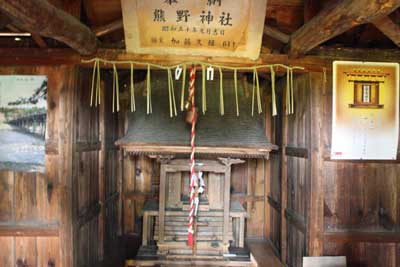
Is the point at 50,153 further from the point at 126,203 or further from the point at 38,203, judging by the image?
the point at 126,203

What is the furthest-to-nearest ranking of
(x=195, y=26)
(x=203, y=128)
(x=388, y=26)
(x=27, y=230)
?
(x=203, y=128) → (x=27, y=230) → (x=195, y=26) → (x=388, y=26)

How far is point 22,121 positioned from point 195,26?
6.46 feet

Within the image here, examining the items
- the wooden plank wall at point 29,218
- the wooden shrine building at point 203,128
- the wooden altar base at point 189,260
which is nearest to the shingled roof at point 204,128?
the wooden shrine building at point 203,128

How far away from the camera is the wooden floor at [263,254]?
13.3ft

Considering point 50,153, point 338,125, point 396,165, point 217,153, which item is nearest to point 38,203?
point 50,153

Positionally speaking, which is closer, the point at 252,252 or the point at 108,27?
the point at 108,27

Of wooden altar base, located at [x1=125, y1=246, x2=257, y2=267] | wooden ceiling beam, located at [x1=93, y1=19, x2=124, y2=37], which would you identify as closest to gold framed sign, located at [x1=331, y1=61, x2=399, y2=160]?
wooden altar base, located at [x1=125, y1=246, x2=257, y2=267]

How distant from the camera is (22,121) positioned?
3033mm

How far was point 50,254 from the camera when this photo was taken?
3.01m

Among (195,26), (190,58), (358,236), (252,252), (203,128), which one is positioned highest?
(195,26)

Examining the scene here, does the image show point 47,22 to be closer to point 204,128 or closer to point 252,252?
point 204,128

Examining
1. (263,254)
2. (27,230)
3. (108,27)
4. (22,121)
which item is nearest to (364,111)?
(263,254)

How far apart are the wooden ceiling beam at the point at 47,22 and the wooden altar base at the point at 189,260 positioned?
2365 mm

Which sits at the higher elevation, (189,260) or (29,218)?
(29,218)
